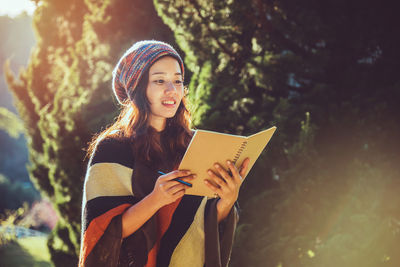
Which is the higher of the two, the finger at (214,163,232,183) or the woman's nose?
the woman's nose

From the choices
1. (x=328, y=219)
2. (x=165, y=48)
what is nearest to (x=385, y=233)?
(x=328, y=219)

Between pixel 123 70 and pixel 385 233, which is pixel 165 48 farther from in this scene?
pixel 385 233

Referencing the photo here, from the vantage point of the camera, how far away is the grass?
1005cm

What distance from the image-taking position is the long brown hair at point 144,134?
6.10ft

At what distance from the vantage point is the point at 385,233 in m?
2.80

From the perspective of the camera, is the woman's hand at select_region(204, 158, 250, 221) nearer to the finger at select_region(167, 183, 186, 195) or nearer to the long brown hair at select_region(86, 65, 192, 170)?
the finger at select_region(167, 183, 186, 195)

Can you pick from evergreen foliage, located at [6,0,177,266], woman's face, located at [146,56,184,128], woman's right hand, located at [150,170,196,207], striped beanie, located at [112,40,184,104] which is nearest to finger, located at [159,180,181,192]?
woman's right hand, located at [150,170,196,207]

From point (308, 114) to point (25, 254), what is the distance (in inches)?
432

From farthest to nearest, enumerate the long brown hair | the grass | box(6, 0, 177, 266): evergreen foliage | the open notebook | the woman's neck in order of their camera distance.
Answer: the grass < box(6, 0, 177, 266): evergreen foliage < the woman's neck < the long brown hair < the open notebook

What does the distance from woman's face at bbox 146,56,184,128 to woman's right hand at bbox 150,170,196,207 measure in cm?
46

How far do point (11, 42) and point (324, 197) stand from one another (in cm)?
3270

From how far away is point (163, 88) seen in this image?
188cm

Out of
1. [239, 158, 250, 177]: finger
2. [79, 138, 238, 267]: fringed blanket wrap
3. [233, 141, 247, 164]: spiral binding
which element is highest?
[233, 141, 247, 164]: spiral binding

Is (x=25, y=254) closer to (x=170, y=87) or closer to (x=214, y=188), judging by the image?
(x=170, y=87)
